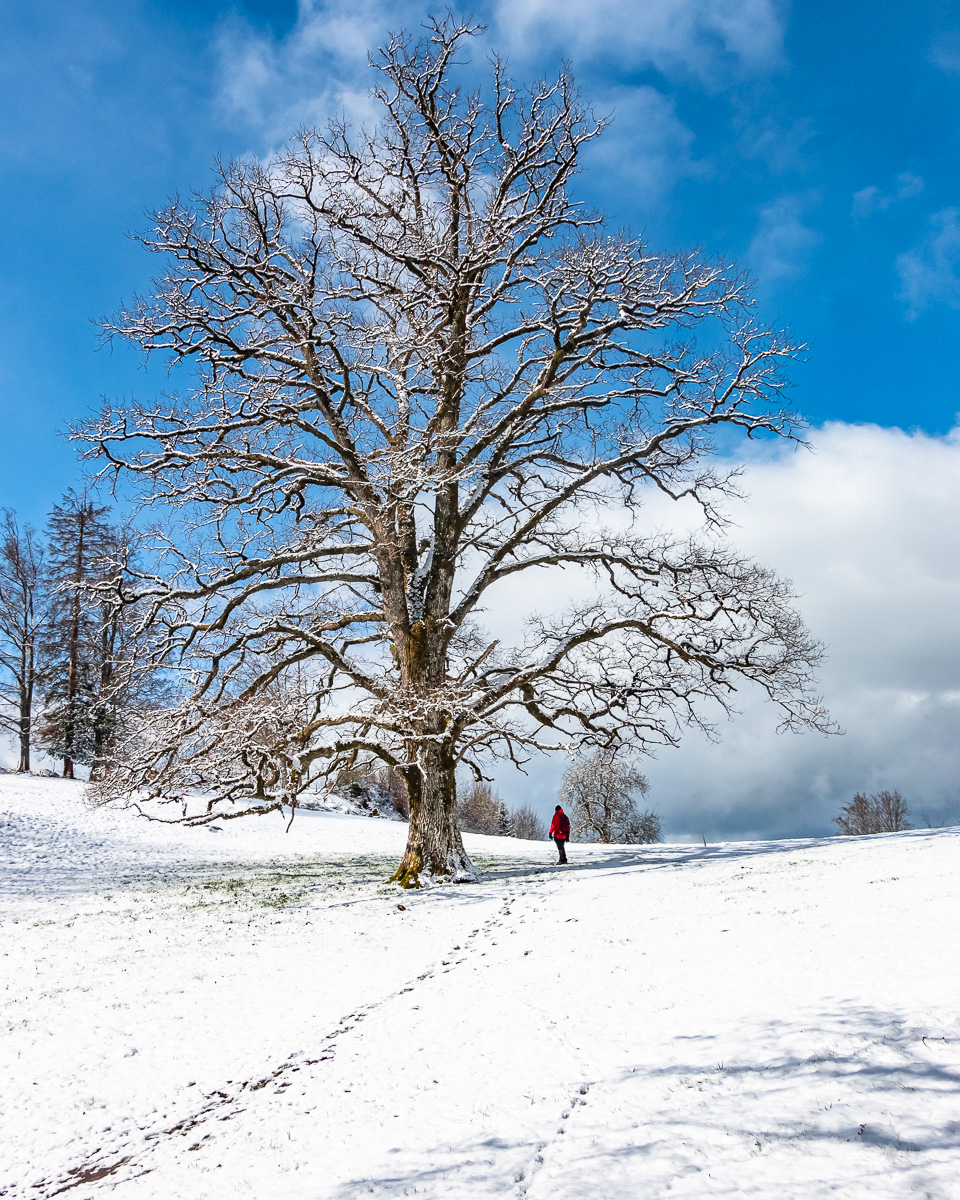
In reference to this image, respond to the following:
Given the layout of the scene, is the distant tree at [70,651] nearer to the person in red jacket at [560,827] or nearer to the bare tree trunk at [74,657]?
the bare tree trunk at [74,657]

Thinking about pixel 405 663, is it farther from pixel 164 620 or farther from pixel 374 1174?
pixel 374 1174

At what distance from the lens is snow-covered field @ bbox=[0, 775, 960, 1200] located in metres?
3.21

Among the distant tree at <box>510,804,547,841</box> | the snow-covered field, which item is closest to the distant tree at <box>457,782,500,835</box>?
the distant tree at <box>510,804,547,841</box>

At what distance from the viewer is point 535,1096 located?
4051 millimetres

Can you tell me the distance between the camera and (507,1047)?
16.1ft

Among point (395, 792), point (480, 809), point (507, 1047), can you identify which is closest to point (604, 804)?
point (395, 792)

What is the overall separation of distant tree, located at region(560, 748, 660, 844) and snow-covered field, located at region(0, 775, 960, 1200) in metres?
33.0

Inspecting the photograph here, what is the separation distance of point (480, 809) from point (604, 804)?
29.0 metres

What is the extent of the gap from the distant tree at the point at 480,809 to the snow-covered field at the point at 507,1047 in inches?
2380

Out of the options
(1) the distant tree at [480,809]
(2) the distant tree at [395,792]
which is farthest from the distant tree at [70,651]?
(1) the distant tree at [480,809]

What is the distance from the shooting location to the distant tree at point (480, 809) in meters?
70.1

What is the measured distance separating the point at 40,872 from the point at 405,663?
10069 mm

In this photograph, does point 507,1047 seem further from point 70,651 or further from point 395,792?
point 395,792

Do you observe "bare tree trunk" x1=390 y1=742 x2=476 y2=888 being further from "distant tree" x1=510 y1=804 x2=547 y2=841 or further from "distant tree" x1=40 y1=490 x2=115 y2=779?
"distant tree" x1=510 y1=804 x2=547 y2=841
